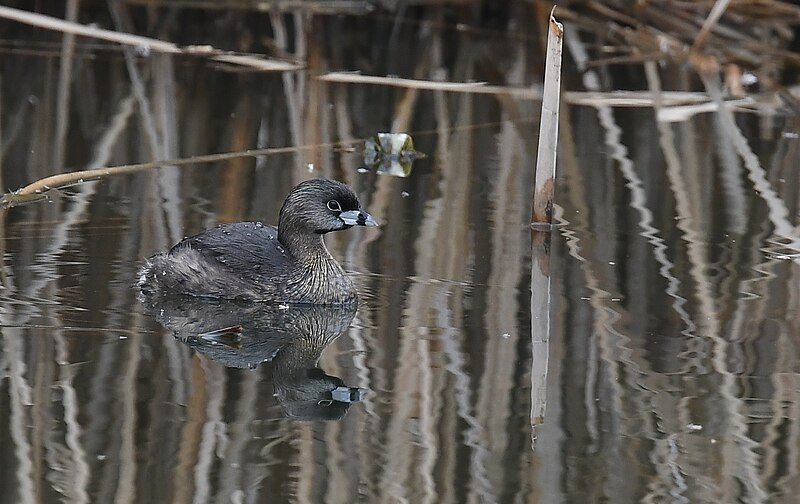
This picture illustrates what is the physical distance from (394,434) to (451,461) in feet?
0.70

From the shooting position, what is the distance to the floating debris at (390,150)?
24.7 feet

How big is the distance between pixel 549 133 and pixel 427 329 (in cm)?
147

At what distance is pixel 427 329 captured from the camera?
489 centimetres

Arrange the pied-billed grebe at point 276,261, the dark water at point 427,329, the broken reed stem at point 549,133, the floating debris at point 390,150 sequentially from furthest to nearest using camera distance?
the floating debris at point 390,150
the broken reed stem at point 549,133
the pied-billed grebe at point 276,261
the dark water at point 427,329

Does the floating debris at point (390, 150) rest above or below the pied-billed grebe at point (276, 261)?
above

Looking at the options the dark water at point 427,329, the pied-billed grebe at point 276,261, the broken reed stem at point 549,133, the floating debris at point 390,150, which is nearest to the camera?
the dark water at point 427,329

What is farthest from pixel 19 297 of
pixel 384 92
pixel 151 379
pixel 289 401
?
pixel 384 92

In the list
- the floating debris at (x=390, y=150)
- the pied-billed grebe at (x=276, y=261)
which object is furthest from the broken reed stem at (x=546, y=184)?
the floating debris at (x=390, y=150)

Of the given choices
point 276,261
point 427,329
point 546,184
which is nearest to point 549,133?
point 546,184

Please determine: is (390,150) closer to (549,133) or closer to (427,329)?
(549,133)

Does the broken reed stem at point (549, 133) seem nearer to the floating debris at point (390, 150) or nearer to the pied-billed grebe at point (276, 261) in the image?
the pied-billed grebe at point (276, 261)

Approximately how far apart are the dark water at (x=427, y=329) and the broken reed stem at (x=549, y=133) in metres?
0.13

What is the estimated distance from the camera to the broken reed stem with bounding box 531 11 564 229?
5.95 metres

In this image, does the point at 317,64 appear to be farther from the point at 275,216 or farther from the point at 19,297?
the point at 19,297
